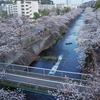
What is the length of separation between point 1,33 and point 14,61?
10.5 ft

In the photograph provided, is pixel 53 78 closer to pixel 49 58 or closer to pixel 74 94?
pixel 74 94

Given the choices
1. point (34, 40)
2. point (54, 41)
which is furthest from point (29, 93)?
point (54, 41)

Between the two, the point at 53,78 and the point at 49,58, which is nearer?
the point at 53,78

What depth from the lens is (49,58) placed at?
1466cm

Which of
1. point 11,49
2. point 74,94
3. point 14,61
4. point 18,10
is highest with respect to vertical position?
point 18,10

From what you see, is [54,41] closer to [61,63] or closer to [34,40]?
[34,40]

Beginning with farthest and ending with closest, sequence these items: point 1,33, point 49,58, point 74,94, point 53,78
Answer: point 49,58 < point 1,33 < point 53,78 < point 74,94

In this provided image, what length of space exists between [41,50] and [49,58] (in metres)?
3.50

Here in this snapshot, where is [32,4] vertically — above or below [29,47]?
above

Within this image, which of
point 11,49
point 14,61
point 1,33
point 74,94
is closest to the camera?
point 74,94

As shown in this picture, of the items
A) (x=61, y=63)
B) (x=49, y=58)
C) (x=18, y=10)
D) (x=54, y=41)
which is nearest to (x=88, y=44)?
(x=61, y=63)

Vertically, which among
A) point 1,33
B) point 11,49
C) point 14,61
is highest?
point 1,33

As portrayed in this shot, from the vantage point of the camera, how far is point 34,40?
54.6 ft

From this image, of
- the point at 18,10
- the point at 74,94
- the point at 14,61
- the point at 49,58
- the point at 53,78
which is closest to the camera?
the point at 74,94
